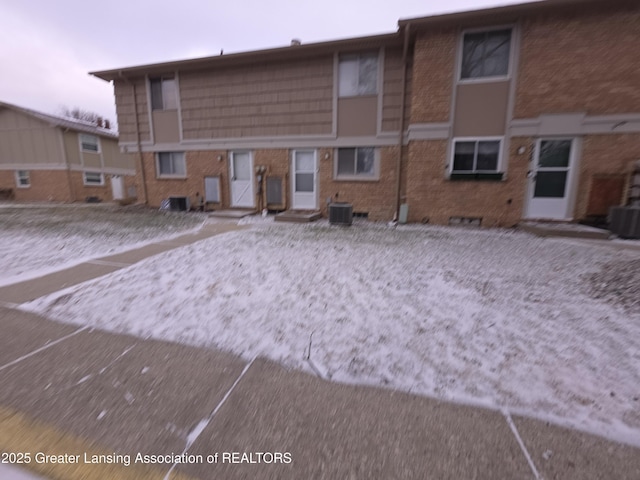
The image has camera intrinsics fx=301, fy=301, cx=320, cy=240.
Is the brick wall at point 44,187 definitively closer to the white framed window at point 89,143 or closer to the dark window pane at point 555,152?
the white framed window at point 89,143

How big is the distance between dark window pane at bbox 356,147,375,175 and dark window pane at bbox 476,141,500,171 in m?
3.16

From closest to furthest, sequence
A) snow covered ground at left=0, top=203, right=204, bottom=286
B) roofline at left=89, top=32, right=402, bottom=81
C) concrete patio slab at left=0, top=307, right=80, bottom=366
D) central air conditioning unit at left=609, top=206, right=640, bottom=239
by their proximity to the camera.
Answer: concrete patio slab at left=0, top=307, right=80, bottom=366 → snow covered ground at left=0, top=203, right=204, bottom=286 → central air conditioning unit at left=609, top=206, right=640, bottom=239 → roofline at left=89, top=32, right=402, bottom=81

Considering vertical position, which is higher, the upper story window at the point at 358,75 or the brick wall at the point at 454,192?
the upper story window at the point at 358,75

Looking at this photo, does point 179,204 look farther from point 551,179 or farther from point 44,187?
point 44,187

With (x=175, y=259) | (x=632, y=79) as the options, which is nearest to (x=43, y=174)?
(x=175, y=259)

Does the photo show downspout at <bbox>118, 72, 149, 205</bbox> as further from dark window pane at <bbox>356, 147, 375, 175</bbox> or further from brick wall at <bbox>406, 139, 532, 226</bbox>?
brick wall at <bbox>406, 139, 532, 226</bbox>

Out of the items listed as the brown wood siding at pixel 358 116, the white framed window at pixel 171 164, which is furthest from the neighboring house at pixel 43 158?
the brown wood siding at pixel 358 116

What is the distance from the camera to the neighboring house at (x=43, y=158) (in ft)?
57.9

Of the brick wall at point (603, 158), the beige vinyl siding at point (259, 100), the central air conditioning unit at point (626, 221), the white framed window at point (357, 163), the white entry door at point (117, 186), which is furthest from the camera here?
the white entry door at point (117, 186)

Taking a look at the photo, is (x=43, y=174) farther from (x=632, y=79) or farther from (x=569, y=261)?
(x=632, y=79)

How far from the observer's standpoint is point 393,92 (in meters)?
9.46

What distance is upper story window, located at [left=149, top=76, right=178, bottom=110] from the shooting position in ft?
38.1

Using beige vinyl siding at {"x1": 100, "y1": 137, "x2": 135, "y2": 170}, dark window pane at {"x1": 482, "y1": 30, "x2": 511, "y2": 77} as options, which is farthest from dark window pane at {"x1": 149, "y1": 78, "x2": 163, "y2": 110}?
dark window pane at {"x1": 482, "y1": 30, "x2": 511, "y2": 77}

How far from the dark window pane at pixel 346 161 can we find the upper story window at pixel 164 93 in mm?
6826
